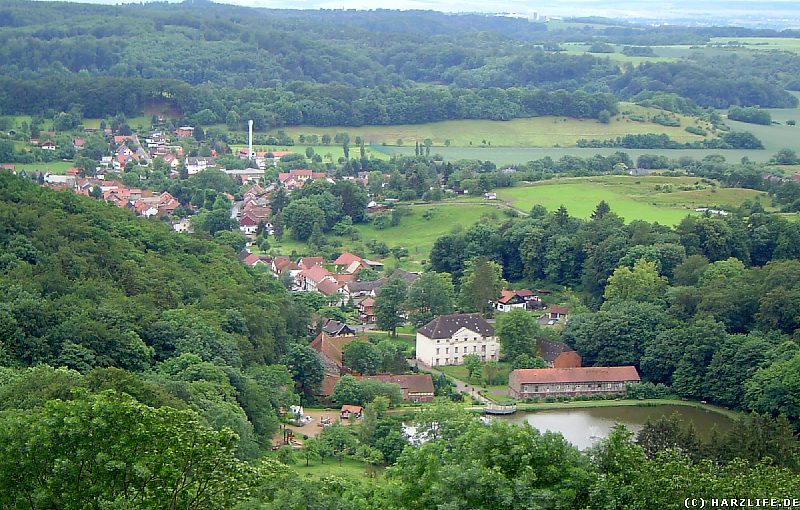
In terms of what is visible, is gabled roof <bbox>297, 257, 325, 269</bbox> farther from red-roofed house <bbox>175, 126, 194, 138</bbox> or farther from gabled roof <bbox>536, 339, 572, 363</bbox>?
red-roofed house <bbox>175, 126, 194, 138</bbox>

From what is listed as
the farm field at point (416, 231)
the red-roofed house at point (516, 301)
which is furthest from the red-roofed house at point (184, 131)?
the red-roofed house at point (516, 301)

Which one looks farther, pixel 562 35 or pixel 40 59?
pixel 562 35

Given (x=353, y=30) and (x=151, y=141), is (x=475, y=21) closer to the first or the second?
(x=353, y=30)

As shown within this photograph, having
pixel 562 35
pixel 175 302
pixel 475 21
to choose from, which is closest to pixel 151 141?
pixel 175 302

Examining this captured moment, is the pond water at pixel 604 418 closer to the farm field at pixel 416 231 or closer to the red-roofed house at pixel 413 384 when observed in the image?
the red-roofed house at pixel 413 384

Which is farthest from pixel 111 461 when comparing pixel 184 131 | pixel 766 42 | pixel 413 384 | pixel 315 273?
pixel 766 42

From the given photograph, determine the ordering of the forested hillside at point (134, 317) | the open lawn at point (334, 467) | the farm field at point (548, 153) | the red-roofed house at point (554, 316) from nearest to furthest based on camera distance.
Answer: the forested hillside at point (134, 317), the open lawn at point (334, 467), the red-roofed house at point (554, 316), the farm field at point (548, 153)
